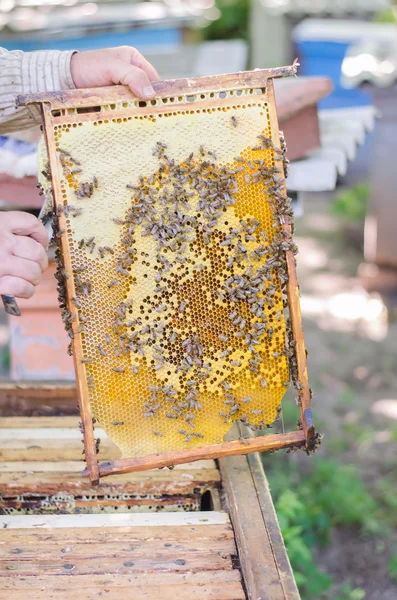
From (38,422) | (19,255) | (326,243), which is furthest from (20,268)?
(326,243)

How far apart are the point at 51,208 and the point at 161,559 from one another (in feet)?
4.26

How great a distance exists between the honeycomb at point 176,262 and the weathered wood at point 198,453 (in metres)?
0.08

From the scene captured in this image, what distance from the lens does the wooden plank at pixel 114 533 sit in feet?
7.68

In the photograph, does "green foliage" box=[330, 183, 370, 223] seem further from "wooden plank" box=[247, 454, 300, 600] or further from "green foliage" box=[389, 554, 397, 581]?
"wooden plank" box=[247, 454, 300, 600]

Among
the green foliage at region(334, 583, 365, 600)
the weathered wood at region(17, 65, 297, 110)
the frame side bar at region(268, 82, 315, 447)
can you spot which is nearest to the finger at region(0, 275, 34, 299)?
the weathered wood at region(17, 65, 297, 110)

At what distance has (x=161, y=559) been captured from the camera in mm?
2246

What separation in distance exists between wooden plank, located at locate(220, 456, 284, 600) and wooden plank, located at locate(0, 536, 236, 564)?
70 millimetres

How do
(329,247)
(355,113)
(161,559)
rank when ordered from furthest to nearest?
(329,247)
(355,113)
(161,559)

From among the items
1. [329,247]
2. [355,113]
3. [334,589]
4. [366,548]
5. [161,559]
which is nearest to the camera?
[161,559]

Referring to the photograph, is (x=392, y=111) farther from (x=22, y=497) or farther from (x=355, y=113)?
(x=22, y=497)

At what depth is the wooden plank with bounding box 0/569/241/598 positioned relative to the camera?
2.13 m

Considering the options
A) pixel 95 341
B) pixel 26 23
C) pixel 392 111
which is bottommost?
pixel 95 341

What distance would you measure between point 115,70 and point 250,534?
1.74m

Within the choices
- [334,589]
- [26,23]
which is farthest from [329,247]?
[334,589]
